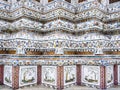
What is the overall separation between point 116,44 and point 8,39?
5455 mm

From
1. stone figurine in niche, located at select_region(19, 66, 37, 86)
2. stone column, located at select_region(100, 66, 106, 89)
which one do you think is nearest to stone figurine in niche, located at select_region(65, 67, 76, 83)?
stone column, located at select_region(100, 66, 106, 89)

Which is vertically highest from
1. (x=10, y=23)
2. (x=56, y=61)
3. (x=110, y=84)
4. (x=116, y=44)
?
(x=10, y=23)

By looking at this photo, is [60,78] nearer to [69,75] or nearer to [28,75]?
[69,75]

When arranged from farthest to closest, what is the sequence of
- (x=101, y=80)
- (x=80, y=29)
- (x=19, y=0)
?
1. (x=19, y=0)
2. (x=80, y=29)
3. (x=101, y=80)

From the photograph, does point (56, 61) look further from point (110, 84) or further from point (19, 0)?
point (19, 0)

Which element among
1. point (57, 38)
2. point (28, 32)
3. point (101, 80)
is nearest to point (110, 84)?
point (101, 80)

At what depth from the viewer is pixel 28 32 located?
7176 millimetres

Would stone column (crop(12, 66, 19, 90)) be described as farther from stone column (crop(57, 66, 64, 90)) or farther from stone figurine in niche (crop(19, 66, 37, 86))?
stone column (crop(57, 66, 64, 90))

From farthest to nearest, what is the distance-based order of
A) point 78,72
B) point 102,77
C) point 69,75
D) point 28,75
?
1. point 78,72
2. point 69,75
3. point 28,75
4. point 102,77

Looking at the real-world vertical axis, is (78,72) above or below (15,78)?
above

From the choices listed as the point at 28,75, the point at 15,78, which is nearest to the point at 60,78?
the point at 28,75

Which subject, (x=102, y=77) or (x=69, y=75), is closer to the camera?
(x=102, y=77)

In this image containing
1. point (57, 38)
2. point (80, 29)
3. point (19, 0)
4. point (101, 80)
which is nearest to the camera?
point (101, 80)

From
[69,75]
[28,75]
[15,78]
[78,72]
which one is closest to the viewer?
[15,78]
